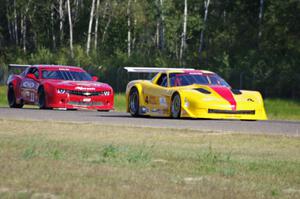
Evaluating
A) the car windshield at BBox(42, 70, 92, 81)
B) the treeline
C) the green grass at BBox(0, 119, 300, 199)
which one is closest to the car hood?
the car windshield at BBox(42, 70, 92, 81)

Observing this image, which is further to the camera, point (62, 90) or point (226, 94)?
point (62, 90)

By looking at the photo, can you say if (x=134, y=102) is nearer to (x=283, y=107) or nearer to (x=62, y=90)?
(x=62, y=90)

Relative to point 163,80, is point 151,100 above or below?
below

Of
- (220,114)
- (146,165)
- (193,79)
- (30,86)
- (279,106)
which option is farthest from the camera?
(279,106)

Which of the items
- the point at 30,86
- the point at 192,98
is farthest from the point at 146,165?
the point at 30,86

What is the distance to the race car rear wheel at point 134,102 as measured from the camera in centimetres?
2630

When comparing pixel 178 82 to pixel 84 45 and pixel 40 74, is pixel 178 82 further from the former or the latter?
pixel 84 45

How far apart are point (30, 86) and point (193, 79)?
290 inches

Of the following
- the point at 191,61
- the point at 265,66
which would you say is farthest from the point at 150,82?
the point at 191,61

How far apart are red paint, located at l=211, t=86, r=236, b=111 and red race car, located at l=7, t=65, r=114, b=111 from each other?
6.08 meters

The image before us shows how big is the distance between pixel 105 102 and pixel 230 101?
6.99 m

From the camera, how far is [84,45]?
72625 millimetres

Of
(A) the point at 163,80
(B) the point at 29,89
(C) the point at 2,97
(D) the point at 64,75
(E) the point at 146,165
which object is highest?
(E) the point at 146,165

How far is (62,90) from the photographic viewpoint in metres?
29.3
